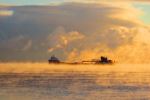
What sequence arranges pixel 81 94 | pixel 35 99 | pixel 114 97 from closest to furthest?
pixel 35 99 < pixel 114 97 < pixel 81 94

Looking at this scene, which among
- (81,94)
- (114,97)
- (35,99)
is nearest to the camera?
(35,99)

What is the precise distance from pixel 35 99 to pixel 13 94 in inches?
293

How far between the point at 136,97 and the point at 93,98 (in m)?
5.34

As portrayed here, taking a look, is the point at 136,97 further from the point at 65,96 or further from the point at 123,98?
the point at 65,96

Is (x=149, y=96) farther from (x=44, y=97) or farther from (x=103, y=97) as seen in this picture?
(x=44, y=97)

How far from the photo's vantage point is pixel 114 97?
66250 millimetres

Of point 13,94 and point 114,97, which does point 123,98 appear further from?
point 13,94

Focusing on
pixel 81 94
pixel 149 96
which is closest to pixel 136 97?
pixel 149 96

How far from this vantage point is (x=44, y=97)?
6544 cm

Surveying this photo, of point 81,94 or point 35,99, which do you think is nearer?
point 35,99

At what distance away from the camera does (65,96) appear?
6694 cm

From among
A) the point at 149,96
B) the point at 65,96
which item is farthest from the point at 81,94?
the point at 149,96

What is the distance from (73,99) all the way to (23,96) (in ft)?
21.4

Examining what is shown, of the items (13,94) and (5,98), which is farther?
(13,94)
